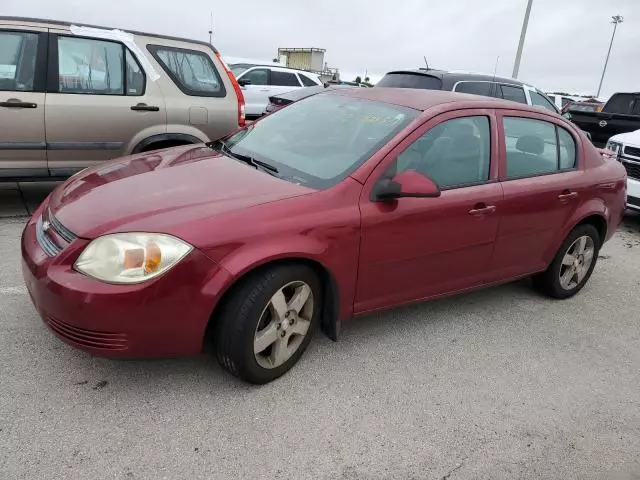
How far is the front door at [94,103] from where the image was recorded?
497cm

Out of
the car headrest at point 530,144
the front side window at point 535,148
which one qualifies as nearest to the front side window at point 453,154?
the front side window at point 535,148

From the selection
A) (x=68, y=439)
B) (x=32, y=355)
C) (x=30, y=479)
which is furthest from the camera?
(x=32, y=355)

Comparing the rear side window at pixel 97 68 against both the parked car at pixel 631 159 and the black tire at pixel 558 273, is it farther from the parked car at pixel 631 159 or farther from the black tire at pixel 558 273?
the parked car at pixel 631 159

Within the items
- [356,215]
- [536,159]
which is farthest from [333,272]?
[536,159]

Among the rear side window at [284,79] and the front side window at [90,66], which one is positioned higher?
the front side window at [90,66]

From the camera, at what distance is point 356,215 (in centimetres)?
288

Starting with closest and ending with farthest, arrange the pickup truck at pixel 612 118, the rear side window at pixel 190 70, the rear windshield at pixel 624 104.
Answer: the rear side window at pixel 190 70
the pickup truck at pixel 612 118
the rear windshield at pixel 624 104

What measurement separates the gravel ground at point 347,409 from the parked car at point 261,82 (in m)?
9.77

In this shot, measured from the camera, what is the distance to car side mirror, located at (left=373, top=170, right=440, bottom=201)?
2.90 meters

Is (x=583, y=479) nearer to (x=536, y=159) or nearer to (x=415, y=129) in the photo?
(x=415, y=129)

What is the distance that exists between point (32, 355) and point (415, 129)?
2.46 meters

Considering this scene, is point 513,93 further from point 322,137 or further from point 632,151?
point 322,137

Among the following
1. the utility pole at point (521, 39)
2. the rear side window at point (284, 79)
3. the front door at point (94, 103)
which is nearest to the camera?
the front door at point (94, 103)

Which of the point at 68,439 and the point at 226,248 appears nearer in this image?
the point at 68,439
